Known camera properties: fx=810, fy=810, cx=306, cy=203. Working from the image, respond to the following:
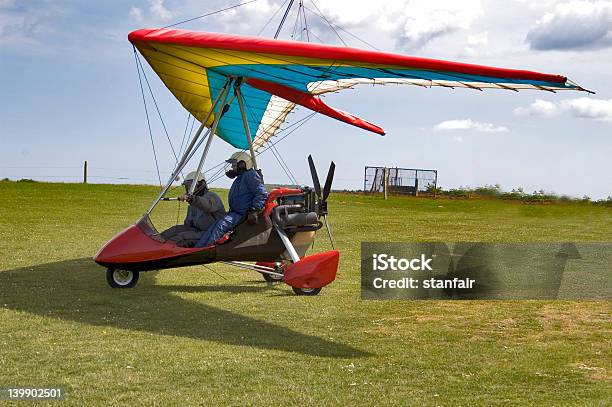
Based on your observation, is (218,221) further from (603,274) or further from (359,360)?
(603,274)

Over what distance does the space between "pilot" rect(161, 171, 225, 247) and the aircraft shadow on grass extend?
0.80 m

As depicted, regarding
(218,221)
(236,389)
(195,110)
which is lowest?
(236,389)

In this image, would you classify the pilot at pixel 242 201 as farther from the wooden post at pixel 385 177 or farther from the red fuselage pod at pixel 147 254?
the wooden post at pixel 385 177

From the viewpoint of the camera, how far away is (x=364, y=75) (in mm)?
10852

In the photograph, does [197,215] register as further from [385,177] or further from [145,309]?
[385,177]

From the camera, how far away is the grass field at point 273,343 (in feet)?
21.3

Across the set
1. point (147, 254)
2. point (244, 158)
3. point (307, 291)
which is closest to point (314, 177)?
point (244, 158)

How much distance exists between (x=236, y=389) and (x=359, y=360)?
1.55 meters

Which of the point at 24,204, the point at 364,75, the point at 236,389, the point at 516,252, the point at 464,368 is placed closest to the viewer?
the point at 236,389

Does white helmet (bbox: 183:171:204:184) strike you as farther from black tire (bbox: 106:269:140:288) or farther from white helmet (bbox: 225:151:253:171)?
black tire (bbox: 106:269:140:288)

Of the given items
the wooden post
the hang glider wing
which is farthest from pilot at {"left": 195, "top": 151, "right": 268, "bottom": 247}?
the wooden post

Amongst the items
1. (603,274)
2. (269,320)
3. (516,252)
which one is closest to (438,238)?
(516,252)

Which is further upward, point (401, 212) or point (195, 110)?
point (195, 110)

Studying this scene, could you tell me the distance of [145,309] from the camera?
10.0 meters
